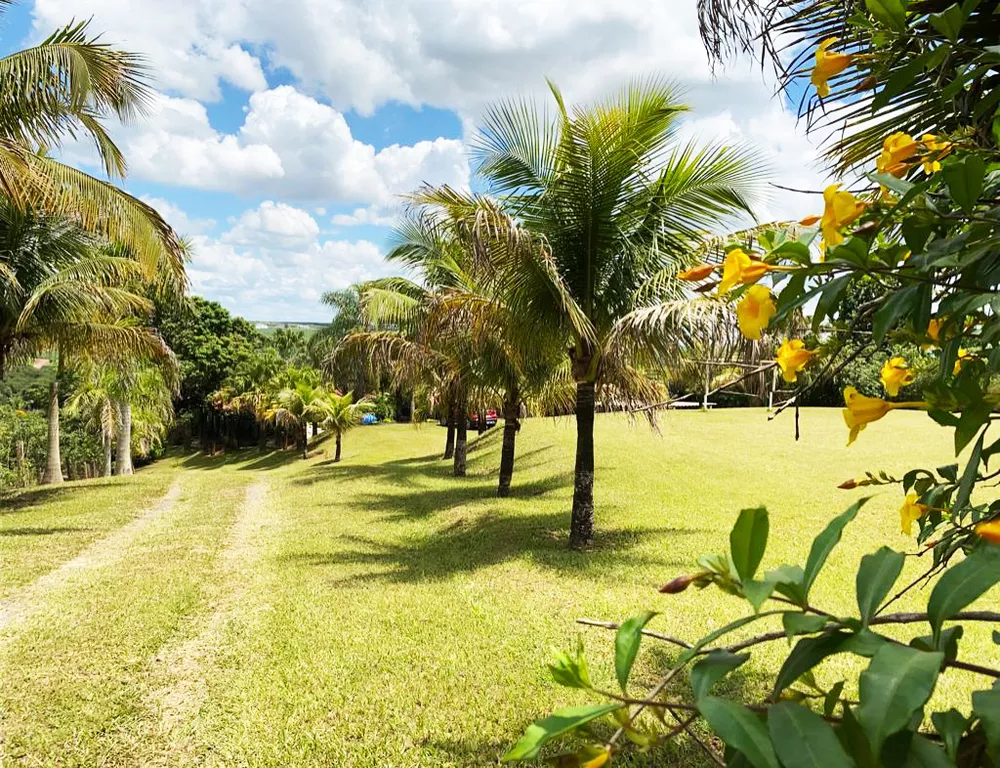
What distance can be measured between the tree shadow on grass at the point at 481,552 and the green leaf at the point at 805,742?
5.46 m

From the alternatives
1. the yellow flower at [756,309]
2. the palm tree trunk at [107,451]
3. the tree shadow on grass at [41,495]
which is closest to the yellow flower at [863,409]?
the yellow flower at [756,309]

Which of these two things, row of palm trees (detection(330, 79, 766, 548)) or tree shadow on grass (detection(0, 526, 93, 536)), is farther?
tree shadow on grass (detection(0, 526, 93, 536))

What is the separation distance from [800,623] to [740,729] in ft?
0.28

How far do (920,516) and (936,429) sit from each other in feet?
48.4

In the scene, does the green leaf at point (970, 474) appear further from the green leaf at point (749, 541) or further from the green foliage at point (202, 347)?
the green foliage at point (202, 347)

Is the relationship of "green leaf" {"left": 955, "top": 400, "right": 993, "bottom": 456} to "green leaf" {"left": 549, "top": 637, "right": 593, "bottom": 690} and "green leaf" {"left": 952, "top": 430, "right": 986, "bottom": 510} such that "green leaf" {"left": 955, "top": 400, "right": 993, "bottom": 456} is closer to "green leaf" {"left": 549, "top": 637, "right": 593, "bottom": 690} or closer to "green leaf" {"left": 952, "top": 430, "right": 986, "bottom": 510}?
"green leaf" {"left": 952, "top": 430, "right": 986, "bottom": 510}

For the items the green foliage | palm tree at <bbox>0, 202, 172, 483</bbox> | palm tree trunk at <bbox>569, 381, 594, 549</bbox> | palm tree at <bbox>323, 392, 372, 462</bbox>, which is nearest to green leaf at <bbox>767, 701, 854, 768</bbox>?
palm tree trunk at <bbox>569, 381, 594, 549</bbox>

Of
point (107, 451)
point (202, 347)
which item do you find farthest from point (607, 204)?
point (202, 347)

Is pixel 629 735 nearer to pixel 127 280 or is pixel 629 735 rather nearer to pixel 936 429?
pixel 127 280

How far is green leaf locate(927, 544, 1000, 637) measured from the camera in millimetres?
469

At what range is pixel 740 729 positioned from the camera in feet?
1.48

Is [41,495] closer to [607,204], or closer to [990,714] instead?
[607,204]

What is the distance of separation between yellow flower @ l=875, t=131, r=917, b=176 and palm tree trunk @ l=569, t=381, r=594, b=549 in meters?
5.82

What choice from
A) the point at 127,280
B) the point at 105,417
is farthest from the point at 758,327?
the point at 105,417
